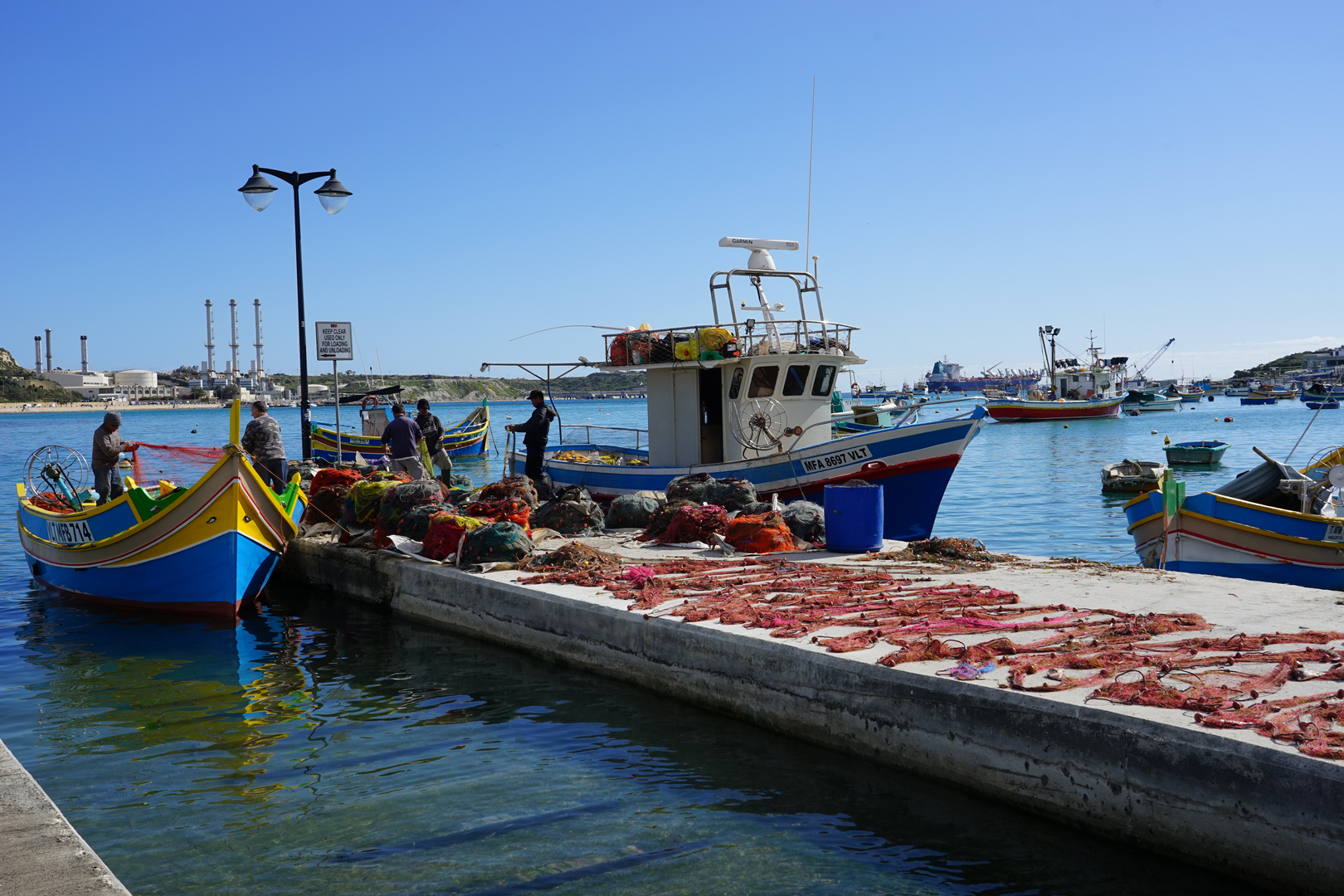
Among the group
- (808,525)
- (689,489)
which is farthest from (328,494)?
(808,525)

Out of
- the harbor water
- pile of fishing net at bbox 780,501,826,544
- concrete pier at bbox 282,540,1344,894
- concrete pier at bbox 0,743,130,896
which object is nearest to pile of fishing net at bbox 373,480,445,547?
the harbor water

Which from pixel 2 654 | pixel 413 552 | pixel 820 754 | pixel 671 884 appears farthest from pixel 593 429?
pixel 671 884

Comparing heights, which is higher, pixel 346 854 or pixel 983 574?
pixel 983 574

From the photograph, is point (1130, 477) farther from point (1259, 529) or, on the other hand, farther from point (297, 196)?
point (297, 196)

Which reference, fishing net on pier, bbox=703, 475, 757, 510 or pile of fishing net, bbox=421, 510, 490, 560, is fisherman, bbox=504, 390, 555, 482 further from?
pile of fishing net, bbox=421, 510, 490, 560

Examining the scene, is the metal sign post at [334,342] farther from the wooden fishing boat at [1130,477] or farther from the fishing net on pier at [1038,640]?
the wooden fishing boat at [1130,477]

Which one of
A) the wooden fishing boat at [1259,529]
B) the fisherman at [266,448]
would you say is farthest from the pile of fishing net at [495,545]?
the wooden fishing boat at [1259,529]

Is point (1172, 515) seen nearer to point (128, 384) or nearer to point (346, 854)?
point (346, 854)

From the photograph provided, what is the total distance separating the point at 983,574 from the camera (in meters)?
9.06

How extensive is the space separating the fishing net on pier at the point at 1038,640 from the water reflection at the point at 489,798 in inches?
29.0

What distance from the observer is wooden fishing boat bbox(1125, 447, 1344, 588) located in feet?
38.2

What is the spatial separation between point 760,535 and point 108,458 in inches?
336

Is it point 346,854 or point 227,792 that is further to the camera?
point 227,792

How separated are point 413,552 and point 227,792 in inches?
194
